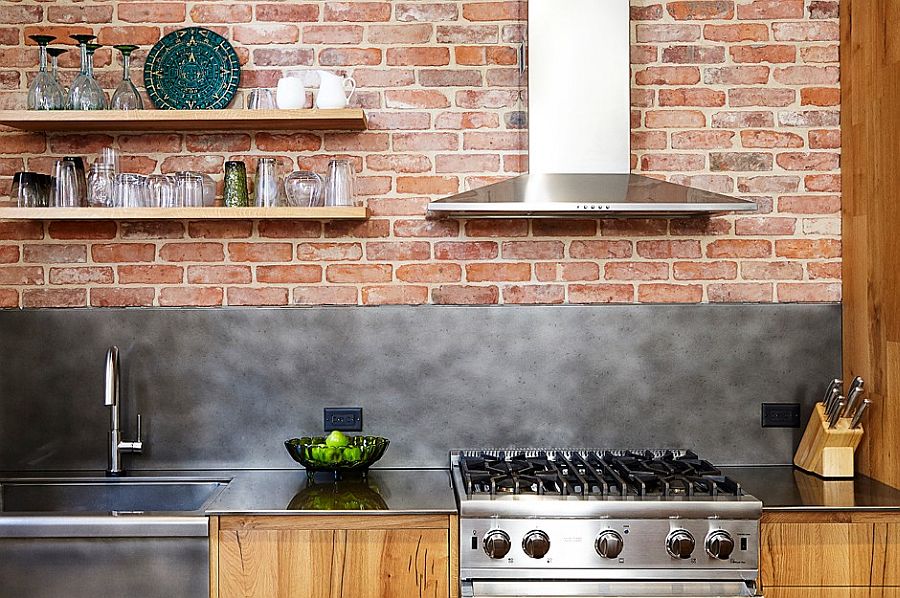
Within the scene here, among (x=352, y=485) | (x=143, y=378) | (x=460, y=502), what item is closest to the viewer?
(x=460, y=502)

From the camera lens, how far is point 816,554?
8.15ft

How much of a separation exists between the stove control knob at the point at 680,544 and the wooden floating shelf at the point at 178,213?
1308mm

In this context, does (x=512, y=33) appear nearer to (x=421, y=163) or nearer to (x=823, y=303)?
(x=421, y=163)

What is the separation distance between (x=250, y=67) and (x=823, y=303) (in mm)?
2080

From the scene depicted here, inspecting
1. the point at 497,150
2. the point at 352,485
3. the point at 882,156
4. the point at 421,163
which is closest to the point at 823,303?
the point at 882,156

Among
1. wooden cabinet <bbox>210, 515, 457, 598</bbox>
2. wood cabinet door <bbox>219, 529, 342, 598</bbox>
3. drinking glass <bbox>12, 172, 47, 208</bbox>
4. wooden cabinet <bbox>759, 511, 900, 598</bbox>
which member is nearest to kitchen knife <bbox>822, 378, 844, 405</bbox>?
wooden cabinet <bbox>759, 511, 900, 598</bbox>

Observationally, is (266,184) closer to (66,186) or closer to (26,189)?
(66,186)

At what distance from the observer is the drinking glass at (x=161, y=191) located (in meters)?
2.97

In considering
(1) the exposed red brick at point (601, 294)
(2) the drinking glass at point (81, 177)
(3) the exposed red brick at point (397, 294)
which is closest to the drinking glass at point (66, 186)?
(2) the drinking glass at point (81, 177)

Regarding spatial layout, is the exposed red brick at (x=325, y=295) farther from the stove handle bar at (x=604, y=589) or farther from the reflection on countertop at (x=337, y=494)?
the stove handle bar at (x=604, y=589)

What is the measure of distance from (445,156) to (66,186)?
1222 mm

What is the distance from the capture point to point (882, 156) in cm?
283

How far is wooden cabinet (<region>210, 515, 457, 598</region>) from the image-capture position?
2.47m

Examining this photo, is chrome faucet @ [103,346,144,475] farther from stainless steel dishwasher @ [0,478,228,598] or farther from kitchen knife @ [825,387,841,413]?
kitchen knife @ [825,387,841,413]
